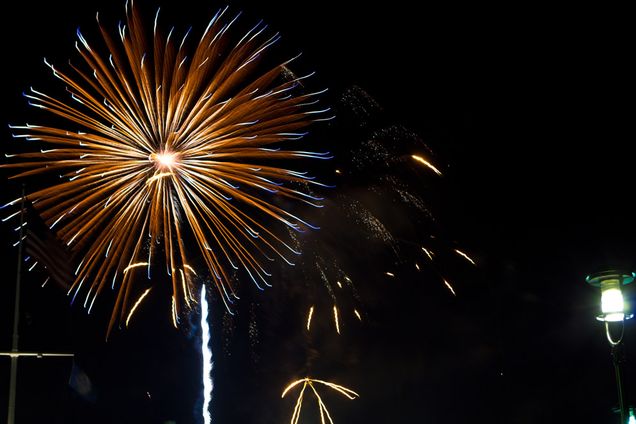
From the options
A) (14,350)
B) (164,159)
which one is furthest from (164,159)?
(14,350)

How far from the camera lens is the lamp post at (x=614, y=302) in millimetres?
9602

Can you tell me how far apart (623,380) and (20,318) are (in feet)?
33.4

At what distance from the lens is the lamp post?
9602mm

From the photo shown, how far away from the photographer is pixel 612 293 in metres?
9.74

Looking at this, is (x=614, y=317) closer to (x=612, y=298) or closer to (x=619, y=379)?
(x=612, y=298)

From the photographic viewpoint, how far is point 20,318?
1355 cm

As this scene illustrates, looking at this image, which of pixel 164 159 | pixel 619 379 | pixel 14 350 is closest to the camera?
pixel 619 379

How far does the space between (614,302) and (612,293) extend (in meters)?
0.12

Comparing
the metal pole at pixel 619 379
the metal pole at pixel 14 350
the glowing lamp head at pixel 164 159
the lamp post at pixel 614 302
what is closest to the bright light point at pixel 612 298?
the lamp post at pixel 614 302

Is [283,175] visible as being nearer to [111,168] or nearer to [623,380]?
[111,168]

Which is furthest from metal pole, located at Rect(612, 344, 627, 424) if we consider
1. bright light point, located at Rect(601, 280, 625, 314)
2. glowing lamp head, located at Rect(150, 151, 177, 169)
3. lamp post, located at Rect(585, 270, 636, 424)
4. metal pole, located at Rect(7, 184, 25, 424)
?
glowing lamp head, located at Rect(150, 151, 177, 169)

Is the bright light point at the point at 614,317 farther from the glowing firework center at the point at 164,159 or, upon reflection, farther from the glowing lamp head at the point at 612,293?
the glowing firework center at the point at 164,159

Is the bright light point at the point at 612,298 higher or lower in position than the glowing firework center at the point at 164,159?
lower

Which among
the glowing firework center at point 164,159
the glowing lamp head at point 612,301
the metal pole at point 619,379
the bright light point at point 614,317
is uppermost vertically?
the glowing firework center at point 164,159
